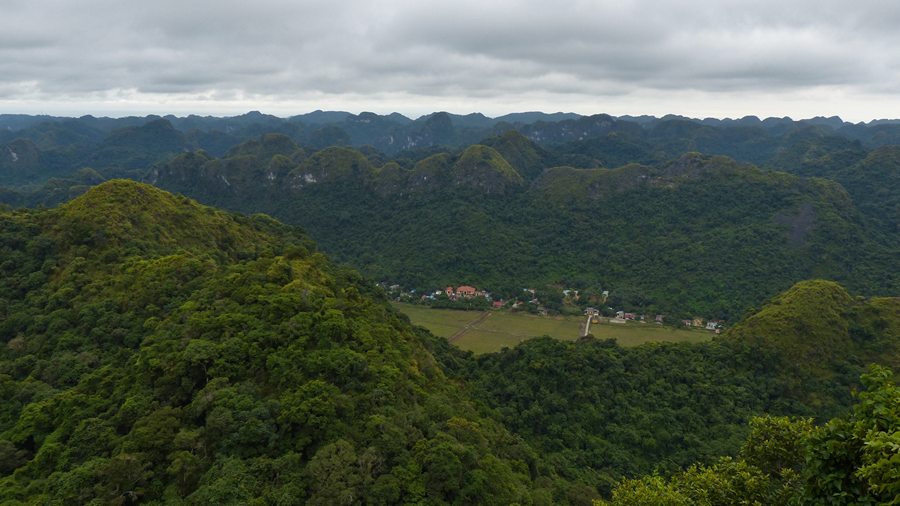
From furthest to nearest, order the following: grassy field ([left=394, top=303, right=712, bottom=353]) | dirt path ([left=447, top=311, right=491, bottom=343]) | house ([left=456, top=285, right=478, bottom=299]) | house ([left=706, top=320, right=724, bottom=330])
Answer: house ([left=456, top=285, right=478, bottom=299]), house ([left=706, top=320, right=724, bottom=330]), dirt path ([left=447, top=311, right=491, bottom=343]), grassy field ([left=394, top=303, right=712, bottom=353])

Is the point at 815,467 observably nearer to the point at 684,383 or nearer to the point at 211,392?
the point at 211,392

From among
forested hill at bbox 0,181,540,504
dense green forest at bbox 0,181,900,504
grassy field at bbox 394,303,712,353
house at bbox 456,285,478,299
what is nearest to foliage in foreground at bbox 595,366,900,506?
Answer: dense green forest at bbox 0,181,900,504

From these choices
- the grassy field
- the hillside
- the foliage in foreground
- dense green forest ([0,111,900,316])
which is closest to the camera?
the foliage in foreground

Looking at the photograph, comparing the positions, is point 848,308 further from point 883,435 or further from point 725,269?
point 883,435

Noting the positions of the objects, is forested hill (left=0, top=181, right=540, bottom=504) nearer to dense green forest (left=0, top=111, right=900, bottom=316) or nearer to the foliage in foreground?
the foliage in foreground

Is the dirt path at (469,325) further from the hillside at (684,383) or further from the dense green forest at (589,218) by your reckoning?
the hillside at (684,383)

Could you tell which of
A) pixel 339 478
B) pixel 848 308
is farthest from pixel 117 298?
pixel 848 308

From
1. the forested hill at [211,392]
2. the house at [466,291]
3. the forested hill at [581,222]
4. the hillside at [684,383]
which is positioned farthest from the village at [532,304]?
the forested hill at [211,392]
